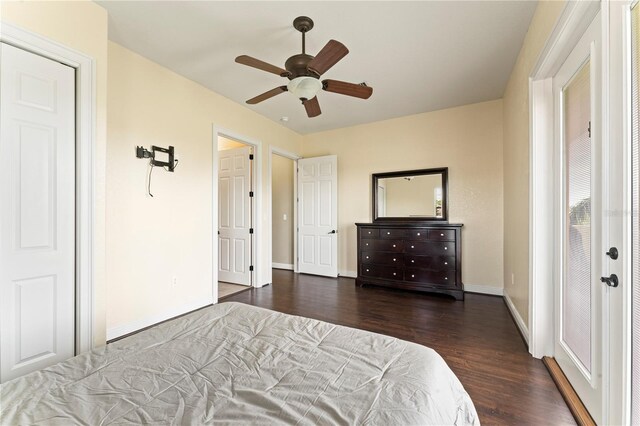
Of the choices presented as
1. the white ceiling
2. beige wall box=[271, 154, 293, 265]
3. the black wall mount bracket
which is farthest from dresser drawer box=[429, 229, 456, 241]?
the black wall mount bracket

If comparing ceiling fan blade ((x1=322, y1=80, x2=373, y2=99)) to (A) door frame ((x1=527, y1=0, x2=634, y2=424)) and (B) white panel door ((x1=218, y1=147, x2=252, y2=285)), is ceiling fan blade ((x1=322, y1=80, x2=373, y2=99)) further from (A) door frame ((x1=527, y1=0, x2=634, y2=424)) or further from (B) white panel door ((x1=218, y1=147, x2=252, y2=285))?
(B) white panel door ((x1=218, y1=147, x2=252, y2=285))

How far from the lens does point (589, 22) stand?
151 centimetres

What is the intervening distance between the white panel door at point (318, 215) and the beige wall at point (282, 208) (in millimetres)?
504

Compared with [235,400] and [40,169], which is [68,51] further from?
[235,400]

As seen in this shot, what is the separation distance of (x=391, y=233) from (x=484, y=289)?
61.0 inches

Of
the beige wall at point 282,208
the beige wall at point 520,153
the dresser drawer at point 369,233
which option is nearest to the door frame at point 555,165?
the beige wall at point 520,153

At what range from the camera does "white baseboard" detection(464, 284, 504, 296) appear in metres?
3.86

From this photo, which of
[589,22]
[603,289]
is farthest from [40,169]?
[589,22]

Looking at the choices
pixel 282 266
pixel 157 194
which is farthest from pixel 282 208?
pixel 157 194

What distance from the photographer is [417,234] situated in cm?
399

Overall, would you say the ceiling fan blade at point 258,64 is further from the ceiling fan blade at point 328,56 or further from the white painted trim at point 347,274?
the white painted trim at point 347,274

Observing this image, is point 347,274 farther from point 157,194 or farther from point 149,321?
point 157,194

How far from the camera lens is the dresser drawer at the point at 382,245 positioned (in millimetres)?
4129

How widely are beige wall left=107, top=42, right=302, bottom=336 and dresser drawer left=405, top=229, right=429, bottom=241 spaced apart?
110 inches
